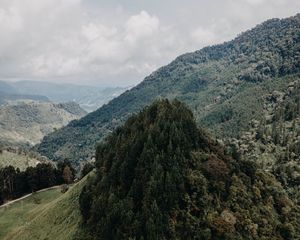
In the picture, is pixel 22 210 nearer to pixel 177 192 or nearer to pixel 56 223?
pixel 56 223

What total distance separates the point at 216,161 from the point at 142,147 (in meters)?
21.3

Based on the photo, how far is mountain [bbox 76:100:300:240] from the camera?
338 feet

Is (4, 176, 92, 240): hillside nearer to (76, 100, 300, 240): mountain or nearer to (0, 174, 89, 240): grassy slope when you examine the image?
(0, 174, 89, 240): grassy slope

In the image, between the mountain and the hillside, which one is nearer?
the mountain

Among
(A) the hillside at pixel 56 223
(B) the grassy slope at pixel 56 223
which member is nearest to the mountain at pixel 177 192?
(A) the hillside at pixel 56 223

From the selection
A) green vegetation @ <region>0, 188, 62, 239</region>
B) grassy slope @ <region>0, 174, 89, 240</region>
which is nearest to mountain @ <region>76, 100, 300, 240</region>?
grassy slope @ <region>0, 174, 89, 240</region>

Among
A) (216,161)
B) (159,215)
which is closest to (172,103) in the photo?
(216,161)

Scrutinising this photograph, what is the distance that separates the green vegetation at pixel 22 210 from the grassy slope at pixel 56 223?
3.33 m

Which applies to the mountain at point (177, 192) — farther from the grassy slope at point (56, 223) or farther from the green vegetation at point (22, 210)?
the green vegetation at point (22, 210)

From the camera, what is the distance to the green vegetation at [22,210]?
150250mm

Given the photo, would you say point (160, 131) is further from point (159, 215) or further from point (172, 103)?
point (159, 215)

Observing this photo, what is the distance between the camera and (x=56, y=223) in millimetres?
127000

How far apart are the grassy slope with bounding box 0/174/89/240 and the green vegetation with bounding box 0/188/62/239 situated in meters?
3.33

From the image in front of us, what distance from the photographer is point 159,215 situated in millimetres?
101875
